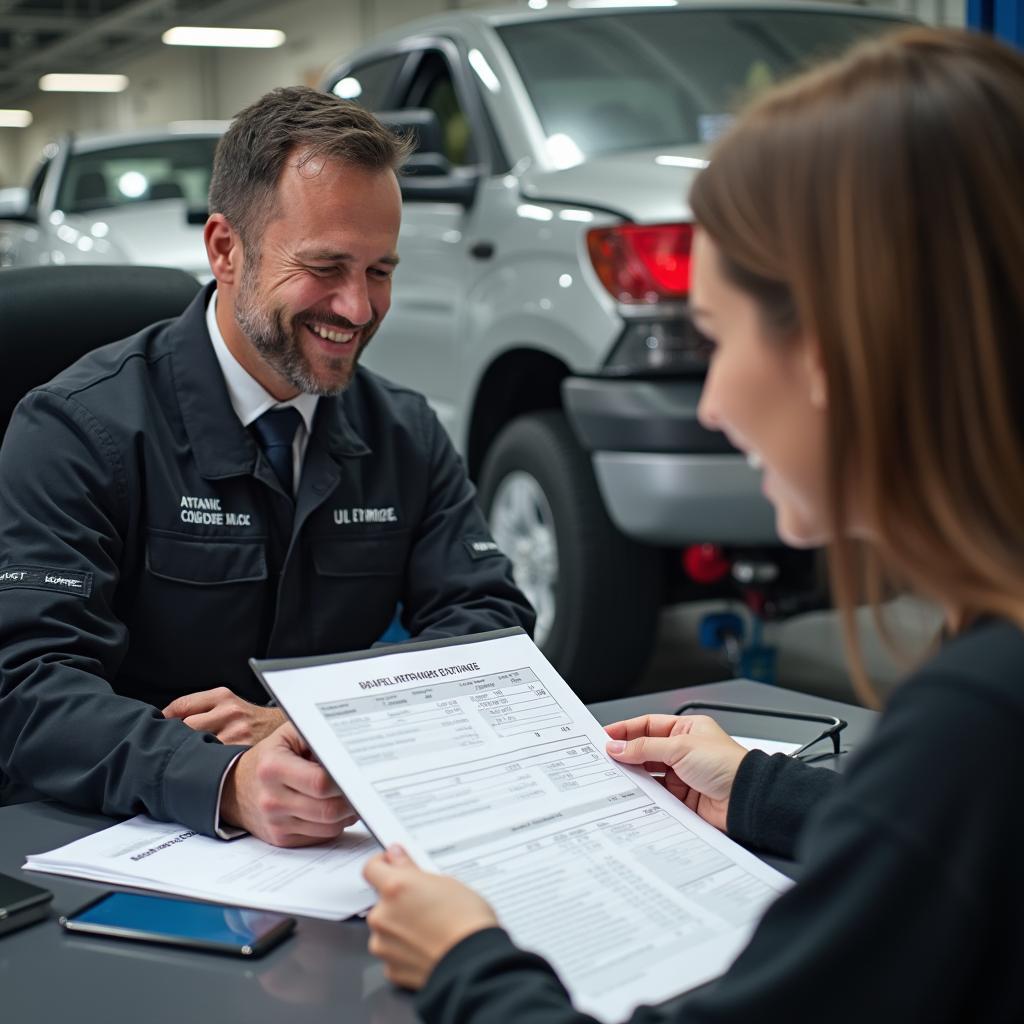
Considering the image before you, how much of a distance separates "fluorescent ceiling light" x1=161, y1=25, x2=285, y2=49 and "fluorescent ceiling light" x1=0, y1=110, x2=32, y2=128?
9079 mm

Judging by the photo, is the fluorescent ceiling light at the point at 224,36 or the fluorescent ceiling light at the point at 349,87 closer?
the fluorescent ceiling light at the point at 349,87

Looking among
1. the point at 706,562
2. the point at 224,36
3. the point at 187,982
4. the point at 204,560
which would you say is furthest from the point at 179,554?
the point at 224,36

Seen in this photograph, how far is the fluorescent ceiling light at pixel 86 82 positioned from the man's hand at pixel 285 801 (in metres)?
Answer: 21.4

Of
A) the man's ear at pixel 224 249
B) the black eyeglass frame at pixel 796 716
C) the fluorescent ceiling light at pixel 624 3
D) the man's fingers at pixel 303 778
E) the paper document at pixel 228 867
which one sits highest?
the fluorescent ceiling light at pixel 624 3

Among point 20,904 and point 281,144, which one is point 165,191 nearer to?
point 281,144

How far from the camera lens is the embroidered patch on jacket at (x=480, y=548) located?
6.28 ft

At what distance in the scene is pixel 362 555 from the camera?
6.01ft

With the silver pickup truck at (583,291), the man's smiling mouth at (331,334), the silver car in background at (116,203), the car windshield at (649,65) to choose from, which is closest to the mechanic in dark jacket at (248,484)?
the man's smiling mouth at (331,334)

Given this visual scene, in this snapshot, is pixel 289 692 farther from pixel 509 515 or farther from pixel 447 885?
pixel 509 515

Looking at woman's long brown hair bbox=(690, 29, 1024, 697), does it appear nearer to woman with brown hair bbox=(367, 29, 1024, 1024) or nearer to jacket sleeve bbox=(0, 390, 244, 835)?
woman with brown hair bbox=(367, 29, 1024, 1024)

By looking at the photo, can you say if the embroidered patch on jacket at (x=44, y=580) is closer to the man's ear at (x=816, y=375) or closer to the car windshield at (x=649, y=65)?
the man's ear at (x=816, y=375)

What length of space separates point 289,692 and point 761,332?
0.45 meters

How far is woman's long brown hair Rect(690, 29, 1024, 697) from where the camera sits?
727mm

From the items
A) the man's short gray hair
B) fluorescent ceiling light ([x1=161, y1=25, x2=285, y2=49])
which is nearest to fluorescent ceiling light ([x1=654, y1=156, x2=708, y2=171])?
the man's short gray hair
